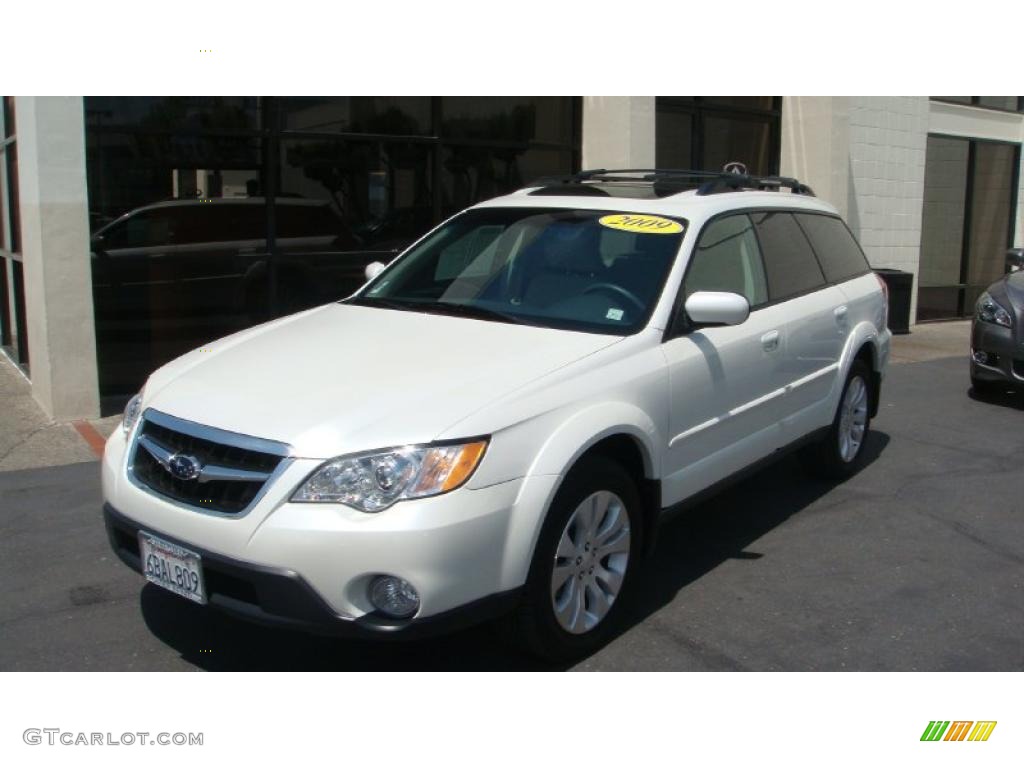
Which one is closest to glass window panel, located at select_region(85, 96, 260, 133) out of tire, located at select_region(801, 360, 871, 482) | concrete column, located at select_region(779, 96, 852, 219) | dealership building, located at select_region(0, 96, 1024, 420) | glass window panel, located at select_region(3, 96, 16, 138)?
dealership building, located at select_region(0, 96, 1024, 420)

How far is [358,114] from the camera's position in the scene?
9.13 meters

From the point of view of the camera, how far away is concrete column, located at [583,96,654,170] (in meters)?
10.4

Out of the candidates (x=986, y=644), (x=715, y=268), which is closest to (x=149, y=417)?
(x=715, y=268)

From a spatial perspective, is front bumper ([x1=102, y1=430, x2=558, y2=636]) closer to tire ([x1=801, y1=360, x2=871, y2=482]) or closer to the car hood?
the car hood

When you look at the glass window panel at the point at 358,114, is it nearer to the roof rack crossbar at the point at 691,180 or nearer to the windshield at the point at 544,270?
the roof rack crossbar at the point at 691,180

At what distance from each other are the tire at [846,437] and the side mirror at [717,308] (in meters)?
2.00

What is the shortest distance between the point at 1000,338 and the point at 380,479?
6.76m

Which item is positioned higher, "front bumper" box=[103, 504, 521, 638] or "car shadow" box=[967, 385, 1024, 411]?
"front bumper" box=[103, 504, 521, 638]

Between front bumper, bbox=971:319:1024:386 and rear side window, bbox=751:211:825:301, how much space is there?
331cm

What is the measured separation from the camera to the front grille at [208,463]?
11.1 ft

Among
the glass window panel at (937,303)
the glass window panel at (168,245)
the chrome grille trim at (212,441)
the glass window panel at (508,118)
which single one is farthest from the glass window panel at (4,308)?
the glass window panel at (937,303)

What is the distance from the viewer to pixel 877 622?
436cm

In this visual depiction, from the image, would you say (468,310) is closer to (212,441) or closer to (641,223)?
(641,223)

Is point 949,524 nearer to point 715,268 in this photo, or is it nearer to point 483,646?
point 715,268
